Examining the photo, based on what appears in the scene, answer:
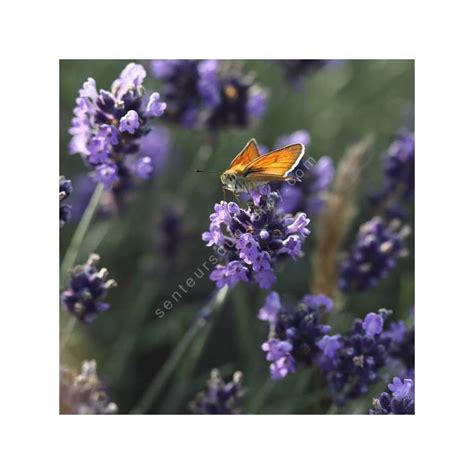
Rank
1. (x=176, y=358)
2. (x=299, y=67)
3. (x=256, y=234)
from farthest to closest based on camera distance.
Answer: (x=299, y=67)
(x=176, y=358)
(x=256, y=234)

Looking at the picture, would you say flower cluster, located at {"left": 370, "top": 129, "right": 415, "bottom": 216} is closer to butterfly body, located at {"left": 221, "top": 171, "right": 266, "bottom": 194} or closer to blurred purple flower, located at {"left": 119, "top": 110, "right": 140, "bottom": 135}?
butterfly body, located at {"left": 221, "top": 171, "right": 266, "bottom": 194}

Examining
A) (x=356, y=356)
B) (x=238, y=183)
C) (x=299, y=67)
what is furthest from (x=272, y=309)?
(x=299, y=67)

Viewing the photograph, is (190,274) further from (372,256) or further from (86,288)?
(86,288)

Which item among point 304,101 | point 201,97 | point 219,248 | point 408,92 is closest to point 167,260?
point 201,97

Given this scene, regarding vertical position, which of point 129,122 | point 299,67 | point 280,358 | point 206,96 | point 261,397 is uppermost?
point 299,67

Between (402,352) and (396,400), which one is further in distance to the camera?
(402,352)

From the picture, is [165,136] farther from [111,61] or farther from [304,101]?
[304,101]

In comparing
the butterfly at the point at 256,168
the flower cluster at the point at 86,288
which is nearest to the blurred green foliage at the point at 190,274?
the flower cluster at the point at 86,288
